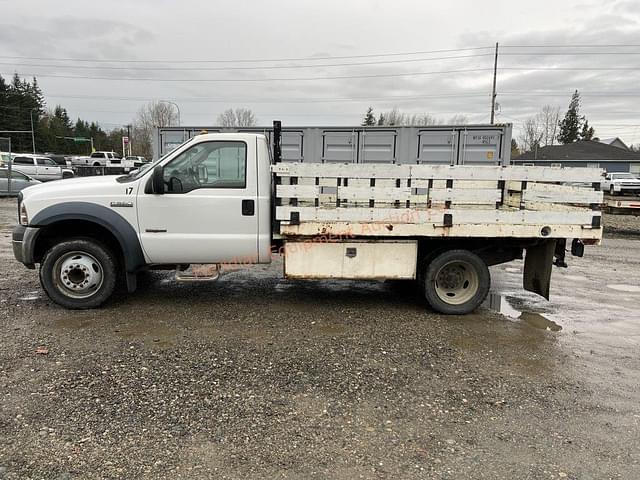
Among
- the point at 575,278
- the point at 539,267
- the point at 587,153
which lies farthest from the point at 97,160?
the point at 587,153

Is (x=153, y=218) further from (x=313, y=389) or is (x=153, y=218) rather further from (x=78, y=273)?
(x=313, y=389)

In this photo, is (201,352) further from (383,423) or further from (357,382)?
(383,423)

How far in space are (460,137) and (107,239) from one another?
35.0ft

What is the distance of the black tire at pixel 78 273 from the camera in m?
5.97

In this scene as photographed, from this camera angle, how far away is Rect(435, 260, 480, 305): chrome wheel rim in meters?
6.34

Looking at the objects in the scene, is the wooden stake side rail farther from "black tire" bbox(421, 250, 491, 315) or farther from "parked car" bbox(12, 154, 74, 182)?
"parked car" bbox(12, 154, 74, 182)

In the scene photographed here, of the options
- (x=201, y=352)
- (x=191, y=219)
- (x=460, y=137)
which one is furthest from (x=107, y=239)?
(x=460, y=137)

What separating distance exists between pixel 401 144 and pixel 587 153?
52841mm

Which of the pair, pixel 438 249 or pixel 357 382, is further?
pixel 438 249

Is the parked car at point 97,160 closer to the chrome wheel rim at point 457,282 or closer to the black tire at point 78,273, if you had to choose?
the black tire at point 78,273

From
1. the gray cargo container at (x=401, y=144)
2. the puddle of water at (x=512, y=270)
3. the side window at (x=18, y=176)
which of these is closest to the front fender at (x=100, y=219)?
the puddle of water at (x=512, y=270)

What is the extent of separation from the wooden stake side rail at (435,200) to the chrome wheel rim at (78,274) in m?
2.33

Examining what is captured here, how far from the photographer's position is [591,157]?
5653cm

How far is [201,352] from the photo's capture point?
16.0 feet
